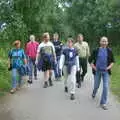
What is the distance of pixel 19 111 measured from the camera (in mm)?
11750

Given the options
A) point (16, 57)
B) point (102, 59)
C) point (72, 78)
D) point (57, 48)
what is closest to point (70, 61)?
point (72, 78)

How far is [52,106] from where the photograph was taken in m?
12.5

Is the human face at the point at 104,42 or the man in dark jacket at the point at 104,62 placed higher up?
the human face at the point at 104,42

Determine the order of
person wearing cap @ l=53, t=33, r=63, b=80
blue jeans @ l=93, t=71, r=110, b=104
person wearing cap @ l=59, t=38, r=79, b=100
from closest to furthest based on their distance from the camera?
blue jeans @ l=93, t=71, r=110, b=104 → person wearing cap @ l=59, t=38, r=79, b=100 → person wearing cap @ l=53, t=33, r=63, b=80

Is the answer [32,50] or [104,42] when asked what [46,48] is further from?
[104,42]

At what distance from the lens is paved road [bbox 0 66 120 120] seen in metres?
11.2

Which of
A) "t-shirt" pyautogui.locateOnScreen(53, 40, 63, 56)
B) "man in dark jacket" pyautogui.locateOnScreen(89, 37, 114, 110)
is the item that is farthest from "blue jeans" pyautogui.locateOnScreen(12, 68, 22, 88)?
"man in dark jacket" pyautogui.locateOnScreen(89, 37, 114, 110)

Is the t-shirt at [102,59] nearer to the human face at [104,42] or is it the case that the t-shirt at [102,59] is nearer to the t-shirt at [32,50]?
the human face at [104,42]

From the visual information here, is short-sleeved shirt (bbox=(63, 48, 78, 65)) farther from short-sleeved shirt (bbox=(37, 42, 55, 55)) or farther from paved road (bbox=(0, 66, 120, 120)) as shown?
short-sleeved shirt (bbox=(37, 42, 55, 55))

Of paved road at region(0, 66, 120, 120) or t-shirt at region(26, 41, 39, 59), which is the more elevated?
t-shirt at region(26, 41, 39, 59)

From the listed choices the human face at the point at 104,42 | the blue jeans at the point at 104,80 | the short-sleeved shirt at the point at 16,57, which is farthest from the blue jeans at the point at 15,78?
the human face at the point at 104,42

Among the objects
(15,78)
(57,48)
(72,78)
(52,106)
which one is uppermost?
(57,48)

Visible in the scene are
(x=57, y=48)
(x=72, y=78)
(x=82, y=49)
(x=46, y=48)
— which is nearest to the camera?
(x=72, y=78)

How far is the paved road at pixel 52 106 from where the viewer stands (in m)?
11.2
